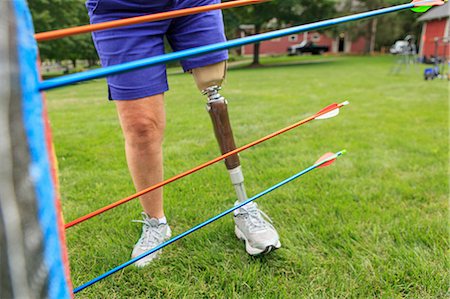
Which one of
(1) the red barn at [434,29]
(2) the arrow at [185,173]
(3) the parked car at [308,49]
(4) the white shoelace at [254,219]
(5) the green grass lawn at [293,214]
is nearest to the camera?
(2) the arrow at [185,173]

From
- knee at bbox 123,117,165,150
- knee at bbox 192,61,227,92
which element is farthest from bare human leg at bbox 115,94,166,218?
knee at bbox 192,61,227,92

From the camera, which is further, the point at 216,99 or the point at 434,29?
the point at 434,29

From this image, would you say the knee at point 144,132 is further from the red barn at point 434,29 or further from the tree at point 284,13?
the red barn at point 434,29

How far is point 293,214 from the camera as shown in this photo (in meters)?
1.63

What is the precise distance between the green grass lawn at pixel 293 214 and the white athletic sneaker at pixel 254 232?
2.0 inches

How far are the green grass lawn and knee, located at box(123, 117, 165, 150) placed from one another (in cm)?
41

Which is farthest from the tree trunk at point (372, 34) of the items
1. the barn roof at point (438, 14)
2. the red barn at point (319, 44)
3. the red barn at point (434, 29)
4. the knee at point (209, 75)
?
the knee at point (209, 75)

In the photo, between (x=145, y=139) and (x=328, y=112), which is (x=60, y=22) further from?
(x=328, y=112)

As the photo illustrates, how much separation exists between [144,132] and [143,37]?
290 millimetres

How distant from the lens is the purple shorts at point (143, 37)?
1096mm

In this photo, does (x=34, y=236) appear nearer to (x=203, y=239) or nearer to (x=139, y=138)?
(x=139, y=138)

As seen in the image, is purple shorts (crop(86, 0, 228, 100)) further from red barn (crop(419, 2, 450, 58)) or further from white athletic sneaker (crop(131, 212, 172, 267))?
red barn (crop(419, 2, 450, 58))

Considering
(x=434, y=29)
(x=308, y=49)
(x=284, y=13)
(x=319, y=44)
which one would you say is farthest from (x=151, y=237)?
(x=319, y=44)

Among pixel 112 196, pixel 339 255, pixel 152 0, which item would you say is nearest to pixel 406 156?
pixel 339 255
